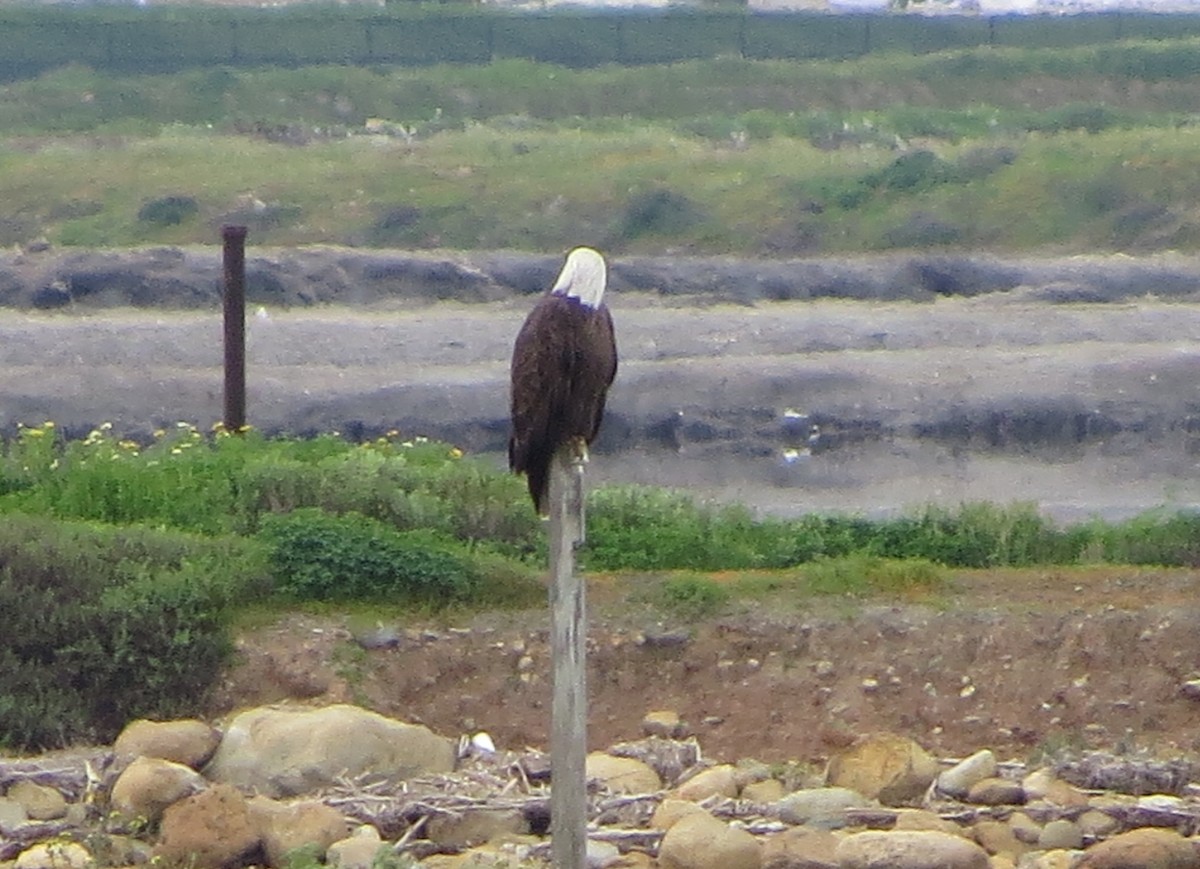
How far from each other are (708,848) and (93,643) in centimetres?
289

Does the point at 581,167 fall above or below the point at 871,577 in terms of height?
above

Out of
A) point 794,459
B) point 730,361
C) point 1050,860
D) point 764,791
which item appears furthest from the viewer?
point 730,361

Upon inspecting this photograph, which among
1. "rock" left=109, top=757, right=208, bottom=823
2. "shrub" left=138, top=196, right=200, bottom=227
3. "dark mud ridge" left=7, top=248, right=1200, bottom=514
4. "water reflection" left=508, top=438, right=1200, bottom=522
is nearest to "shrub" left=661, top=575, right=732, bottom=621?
"rock" left=109, top=757, right=208, bottom=823

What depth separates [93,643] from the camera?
8.23m

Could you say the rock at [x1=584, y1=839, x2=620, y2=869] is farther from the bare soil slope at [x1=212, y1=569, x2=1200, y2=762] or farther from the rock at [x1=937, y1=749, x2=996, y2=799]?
the bare soil slope at [x1=212, y1=569, x2=1200, y2=762]

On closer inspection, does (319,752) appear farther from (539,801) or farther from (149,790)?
(539,801)

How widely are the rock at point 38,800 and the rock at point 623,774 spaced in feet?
5.97

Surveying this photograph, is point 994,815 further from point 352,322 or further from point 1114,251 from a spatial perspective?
point 1114,251

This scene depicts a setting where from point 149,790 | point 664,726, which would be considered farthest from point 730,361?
point 149,790

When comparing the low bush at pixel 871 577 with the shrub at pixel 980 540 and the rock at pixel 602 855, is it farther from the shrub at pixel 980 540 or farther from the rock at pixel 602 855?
the rock at pixel 602 855

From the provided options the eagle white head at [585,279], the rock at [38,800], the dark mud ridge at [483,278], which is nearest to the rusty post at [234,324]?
the rock at [38,800]

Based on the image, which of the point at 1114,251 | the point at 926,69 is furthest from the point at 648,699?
the point at 926,69

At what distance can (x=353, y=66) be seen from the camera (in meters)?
40.0

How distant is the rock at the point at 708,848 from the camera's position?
21.5 feet
